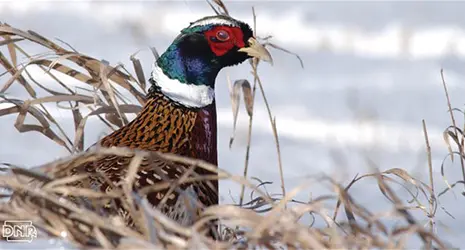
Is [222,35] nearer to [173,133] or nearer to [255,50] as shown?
[255,50]

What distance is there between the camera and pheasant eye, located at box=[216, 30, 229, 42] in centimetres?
334

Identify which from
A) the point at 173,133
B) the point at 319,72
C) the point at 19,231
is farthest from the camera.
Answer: the point at 319,72

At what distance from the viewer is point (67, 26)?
616 centimetres

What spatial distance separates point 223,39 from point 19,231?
1328 millimetres

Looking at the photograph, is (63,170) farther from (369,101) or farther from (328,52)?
(328,52)

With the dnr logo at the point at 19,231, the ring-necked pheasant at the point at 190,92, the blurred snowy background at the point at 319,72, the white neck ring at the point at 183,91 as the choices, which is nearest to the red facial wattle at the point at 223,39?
the ring-necked pheasant at the point at 190,92

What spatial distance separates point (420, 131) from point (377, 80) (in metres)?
0.64

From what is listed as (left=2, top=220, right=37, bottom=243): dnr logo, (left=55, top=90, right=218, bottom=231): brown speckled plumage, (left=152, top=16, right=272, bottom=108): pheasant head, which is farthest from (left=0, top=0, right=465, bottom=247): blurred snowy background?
(left=2, top=220, right=37, bottom=243): dnr logo

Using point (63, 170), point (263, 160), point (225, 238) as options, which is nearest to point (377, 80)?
point (263, 160)

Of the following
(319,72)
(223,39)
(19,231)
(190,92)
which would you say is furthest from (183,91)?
(319,72)

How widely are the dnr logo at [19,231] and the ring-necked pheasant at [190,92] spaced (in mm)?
855

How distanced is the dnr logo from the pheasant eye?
4.31 ft

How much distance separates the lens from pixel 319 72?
5.67 metres

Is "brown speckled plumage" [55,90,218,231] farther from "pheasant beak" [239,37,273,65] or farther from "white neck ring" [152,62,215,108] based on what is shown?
"pheasant beak" [239,37,273,65]
